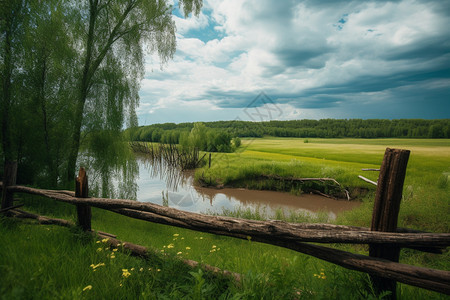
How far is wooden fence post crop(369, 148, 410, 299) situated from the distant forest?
9.28 m

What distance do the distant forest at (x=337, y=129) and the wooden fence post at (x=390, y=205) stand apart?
30.5ft

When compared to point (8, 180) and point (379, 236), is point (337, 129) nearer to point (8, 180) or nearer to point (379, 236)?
point (379, 236)

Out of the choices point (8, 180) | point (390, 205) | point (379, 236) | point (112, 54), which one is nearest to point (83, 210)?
point (8, 180)

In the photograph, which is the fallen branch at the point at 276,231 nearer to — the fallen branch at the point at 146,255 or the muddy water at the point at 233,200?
the fallen branch at the point at 146,255

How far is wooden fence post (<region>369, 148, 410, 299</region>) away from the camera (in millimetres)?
2090

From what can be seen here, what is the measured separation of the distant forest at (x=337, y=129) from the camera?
13.1 metres

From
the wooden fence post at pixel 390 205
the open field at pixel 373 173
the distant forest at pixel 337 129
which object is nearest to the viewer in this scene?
the wooden fence post at pixel 390 205

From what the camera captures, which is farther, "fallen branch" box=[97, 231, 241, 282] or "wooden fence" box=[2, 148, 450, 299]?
"fallen branch" box=[97, 231, 241, 282]

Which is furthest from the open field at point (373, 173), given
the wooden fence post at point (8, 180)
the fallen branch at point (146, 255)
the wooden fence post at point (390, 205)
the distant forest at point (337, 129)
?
the wooden fence post at point (8, 180)

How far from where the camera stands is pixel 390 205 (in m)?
2.11

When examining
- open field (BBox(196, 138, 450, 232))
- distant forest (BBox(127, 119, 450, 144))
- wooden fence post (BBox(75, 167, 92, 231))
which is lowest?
open field (BBox(196, 138, 450, 232))

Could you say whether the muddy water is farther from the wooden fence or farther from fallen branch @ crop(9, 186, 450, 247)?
the wooden fence

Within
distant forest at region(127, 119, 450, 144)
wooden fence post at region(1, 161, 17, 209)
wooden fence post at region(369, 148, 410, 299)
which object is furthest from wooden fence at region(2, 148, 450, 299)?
distant forest at region(127, 119, 450, 144)

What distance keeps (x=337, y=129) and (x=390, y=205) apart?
25.2m
